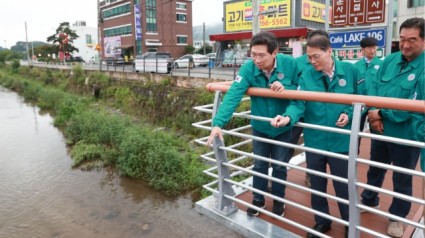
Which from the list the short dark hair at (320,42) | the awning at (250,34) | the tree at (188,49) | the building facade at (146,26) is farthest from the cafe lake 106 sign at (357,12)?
the tree at (188,49)

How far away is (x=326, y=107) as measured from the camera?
2.14 m

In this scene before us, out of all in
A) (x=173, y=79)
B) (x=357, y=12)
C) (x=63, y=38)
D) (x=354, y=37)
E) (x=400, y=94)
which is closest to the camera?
(x=400, y=94)

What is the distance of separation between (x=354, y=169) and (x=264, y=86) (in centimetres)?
86

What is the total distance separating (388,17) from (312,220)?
3.83 metres

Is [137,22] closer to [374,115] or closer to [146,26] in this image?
[146,26]

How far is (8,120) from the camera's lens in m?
14.2

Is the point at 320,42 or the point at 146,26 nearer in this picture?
the point at 320,42

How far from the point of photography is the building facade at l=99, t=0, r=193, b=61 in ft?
109

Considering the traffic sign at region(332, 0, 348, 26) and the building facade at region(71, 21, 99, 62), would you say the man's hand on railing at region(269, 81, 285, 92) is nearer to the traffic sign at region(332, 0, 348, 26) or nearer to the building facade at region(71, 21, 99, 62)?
the traffic sign at region(332, 0, 348, 26)

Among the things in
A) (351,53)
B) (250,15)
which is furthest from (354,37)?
(250,15)

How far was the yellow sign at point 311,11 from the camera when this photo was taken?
1823cm

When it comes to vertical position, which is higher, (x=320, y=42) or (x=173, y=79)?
(x=320, y=42)

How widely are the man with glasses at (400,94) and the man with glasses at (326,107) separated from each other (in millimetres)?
173

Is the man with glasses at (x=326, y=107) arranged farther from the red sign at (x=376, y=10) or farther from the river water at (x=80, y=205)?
the red sign at (x=376, y=10)
